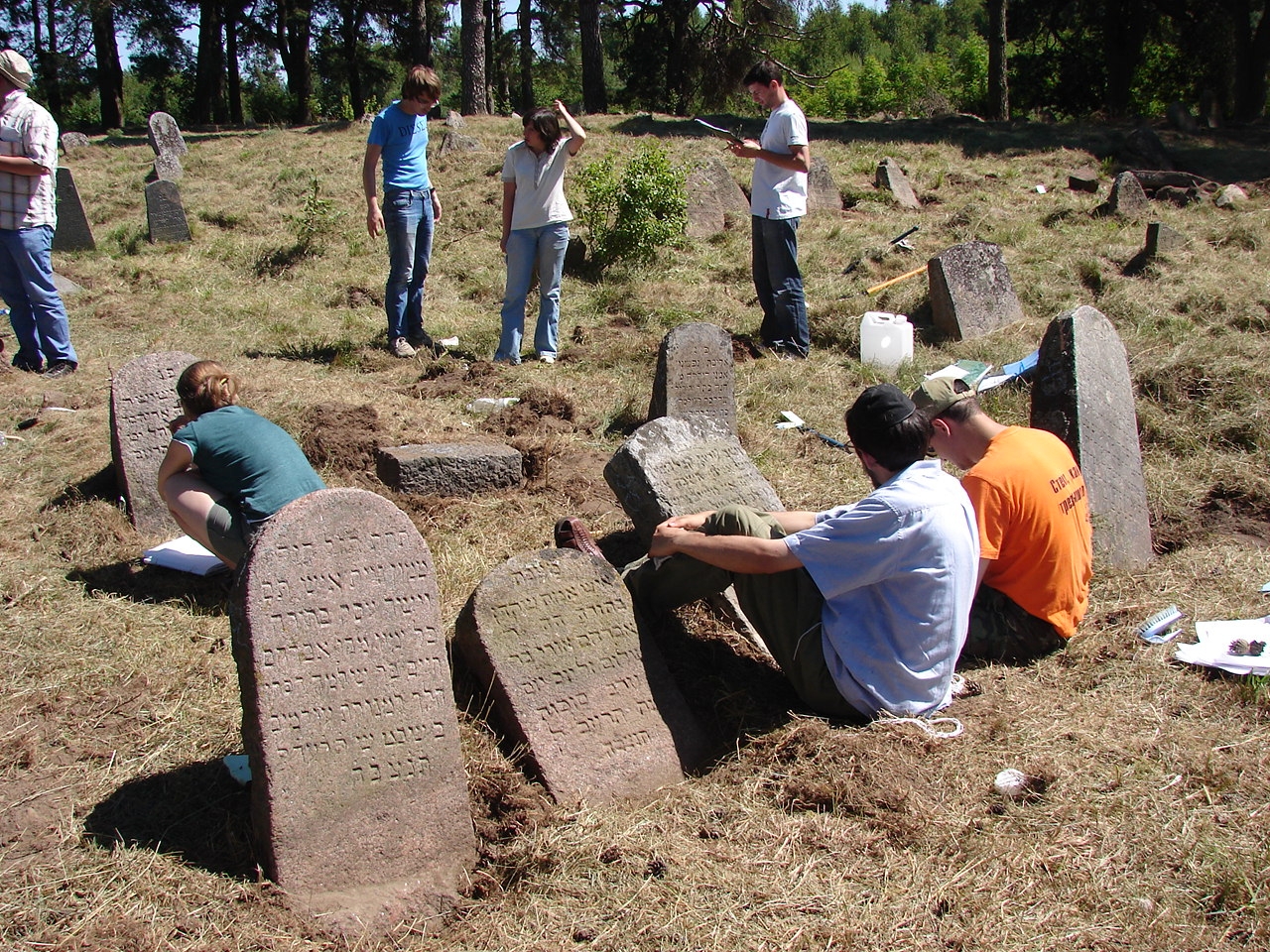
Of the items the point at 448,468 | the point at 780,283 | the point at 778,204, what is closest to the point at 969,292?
the point at 780,283

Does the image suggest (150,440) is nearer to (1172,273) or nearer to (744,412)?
(744,412)

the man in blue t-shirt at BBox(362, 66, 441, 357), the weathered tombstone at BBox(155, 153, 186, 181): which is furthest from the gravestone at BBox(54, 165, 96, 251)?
the man in blue t-shirt at BBox(362, 66, 441, 357)

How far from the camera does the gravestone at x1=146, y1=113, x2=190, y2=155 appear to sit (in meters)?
15.7

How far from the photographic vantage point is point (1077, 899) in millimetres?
2631

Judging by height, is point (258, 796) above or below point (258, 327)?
below

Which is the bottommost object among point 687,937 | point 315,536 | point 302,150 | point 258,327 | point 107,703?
point 687,937

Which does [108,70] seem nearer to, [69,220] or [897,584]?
[69,220]

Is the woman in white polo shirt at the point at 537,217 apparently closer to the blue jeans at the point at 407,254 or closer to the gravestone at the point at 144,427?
the blue jeans at the point at 407,254

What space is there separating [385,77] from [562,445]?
32.3 m

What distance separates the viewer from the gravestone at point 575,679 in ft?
10.9

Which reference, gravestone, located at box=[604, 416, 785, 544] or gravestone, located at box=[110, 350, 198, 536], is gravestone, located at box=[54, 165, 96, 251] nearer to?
gravestone, located at box=[110, 350, 198, 536]

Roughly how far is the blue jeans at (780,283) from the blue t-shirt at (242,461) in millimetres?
4604

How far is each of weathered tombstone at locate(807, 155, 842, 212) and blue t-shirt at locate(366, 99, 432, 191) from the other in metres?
6.27

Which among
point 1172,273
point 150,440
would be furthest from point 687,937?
point 1172,273
